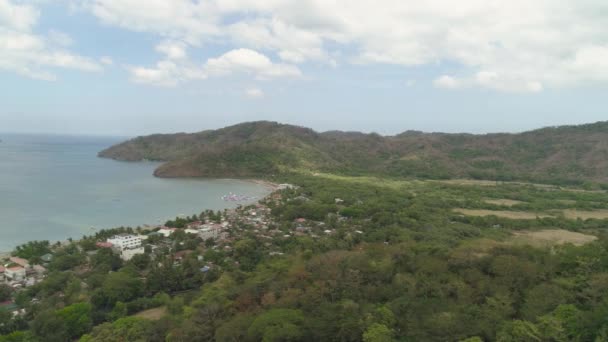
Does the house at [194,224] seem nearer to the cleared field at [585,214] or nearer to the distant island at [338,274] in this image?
the distant island at [338,274]

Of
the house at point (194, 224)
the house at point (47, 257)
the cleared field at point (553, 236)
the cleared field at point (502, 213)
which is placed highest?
the cleared field at point (502, 213)

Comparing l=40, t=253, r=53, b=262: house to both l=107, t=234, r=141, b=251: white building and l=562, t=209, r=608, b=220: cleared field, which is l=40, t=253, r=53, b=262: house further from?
l=562, t=209, r=608, b=220: cleared field

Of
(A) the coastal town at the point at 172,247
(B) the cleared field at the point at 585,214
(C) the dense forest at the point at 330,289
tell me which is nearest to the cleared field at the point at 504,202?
(B) the cleared field at the point at 585,214

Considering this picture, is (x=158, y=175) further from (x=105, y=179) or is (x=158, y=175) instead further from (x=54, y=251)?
(x=54, y=251)

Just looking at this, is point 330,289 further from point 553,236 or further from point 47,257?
point 553,236

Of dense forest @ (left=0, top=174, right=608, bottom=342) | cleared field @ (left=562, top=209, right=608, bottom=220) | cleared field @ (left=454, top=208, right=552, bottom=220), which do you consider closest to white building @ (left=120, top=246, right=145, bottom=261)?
dense forest @ (left=0, top=174, right=608, bottom=342)

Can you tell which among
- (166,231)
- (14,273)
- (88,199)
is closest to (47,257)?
(14,273)
